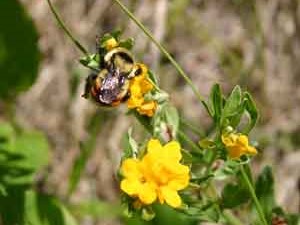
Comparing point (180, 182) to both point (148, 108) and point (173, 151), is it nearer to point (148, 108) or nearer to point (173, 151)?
point (173, 151)

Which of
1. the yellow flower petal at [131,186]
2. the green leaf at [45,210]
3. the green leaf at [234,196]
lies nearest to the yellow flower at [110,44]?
the yellow flower petal at [131,186]

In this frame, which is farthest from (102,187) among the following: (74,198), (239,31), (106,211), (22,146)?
(239,31)

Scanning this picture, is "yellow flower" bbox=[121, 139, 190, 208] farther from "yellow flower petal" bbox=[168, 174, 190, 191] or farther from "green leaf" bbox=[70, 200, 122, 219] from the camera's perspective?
"green leaf" bbox=[70, 200, 122, 219]

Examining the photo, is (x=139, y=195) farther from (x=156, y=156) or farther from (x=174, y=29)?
(x=174, y=29)

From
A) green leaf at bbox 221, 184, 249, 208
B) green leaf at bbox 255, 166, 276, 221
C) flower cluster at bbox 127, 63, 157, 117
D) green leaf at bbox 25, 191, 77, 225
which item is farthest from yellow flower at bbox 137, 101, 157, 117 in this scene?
green leaf at bbox 25, 191, 77, 225

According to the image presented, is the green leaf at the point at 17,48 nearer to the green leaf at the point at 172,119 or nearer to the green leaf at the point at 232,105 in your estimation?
the green leaf at the point at 172,119

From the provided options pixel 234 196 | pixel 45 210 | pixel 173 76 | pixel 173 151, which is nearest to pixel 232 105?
pixel 173 151
